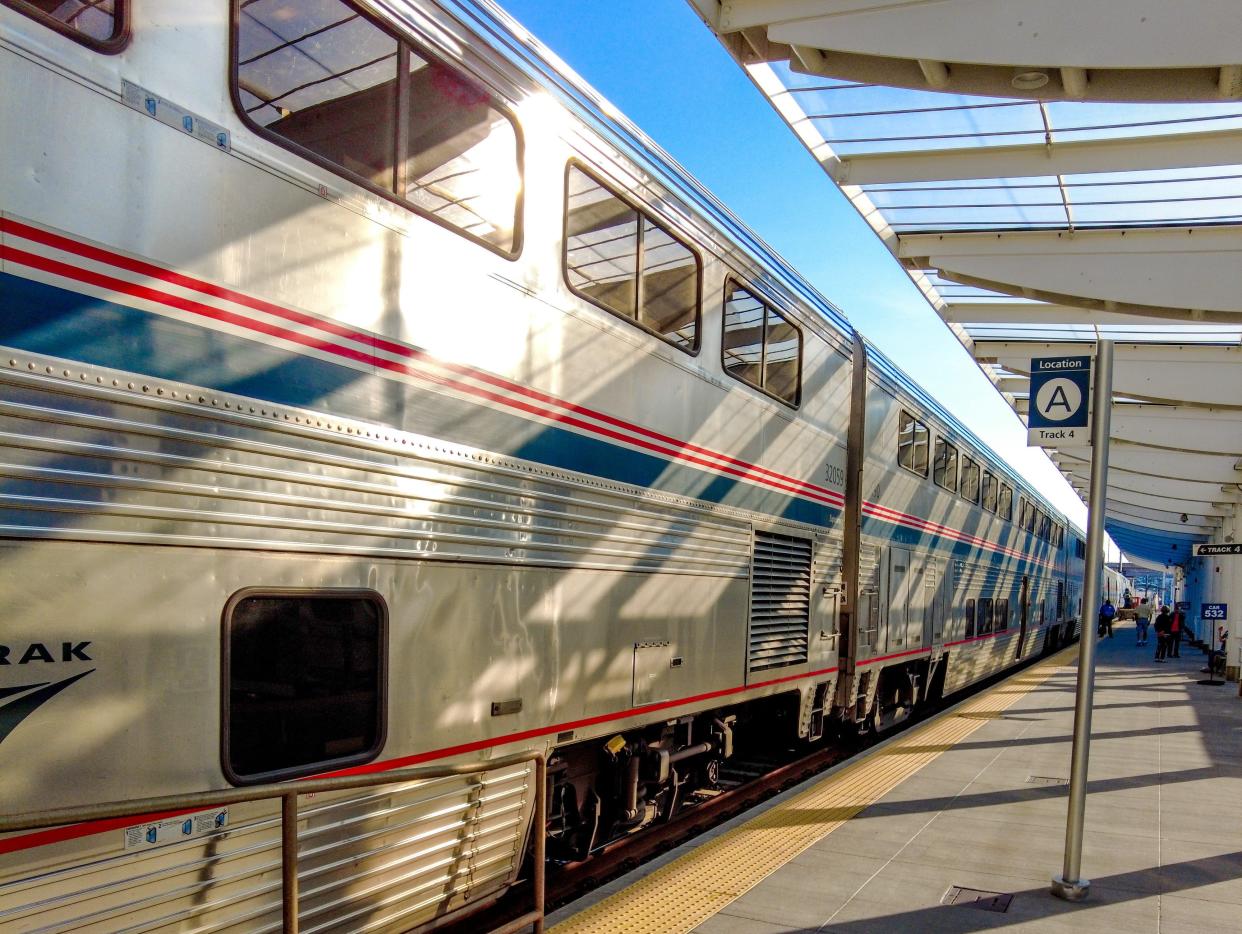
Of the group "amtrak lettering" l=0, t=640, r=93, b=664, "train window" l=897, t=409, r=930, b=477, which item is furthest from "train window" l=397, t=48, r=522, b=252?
"train window" l=897, t=409, r=930, b=477

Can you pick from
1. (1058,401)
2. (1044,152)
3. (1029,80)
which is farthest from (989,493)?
(1058,401)

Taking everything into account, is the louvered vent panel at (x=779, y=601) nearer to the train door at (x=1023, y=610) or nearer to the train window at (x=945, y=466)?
the train window at (x=945, y=466)

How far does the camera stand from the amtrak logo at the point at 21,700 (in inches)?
100

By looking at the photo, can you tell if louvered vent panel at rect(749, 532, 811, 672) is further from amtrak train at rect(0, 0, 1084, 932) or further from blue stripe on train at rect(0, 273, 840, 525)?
blue stripe on train at rect(0, 273, 840, 525)

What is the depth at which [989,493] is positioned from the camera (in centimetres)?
1588

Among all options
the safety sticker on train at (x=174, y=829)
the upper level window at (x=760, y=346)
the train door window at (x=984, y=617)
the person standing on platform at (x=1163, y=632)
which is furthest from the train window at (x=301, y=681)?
the person standing on platform at (x=1163, y=632)

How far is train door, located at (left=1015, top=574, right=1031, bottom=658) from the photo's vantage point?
1909 cm

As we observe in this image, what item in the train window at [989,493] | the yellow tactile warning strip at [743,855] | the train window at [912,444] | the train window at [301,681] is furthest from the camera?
the train window at [989,493]

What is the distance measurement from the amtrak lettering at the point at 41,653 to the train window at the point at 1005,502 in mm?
15641

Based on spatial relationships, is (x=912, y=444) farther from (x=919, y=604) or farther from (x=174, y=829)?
(x=174, y=829)

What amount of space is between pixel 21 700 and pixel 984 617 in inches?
570

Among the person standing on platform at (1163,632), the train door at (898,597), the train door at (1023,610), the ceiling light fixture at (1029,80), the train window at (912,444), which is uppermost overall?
the ceiling light fixture at (1029,80)

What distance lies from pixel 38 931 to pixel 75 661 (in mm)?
686

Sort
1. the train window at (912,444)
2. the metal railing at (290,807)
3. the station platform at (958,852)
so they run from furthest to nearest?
the train window at (912,444) → the station platform at (958,852) → the metal railing at (290,807)
